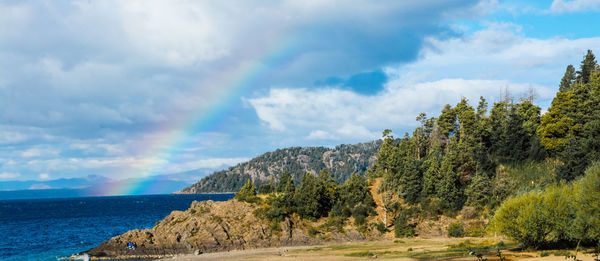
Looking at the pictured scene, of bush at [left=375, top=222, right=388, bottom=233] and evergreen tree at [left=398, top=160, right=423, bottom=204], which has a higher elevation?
evergreen tree at [left=398, top=160, right=423, bottom=204]

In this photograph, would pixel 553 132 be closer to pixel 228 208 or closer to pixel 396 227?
pixel 396 227

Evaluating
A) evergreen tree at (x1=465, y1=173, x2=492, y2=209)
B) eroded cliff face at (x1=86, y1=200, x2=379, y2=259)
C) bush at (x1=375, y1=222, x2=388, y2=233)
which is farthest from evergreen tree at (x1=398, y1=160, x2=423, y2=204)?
eroded cliff face at (x1=86, y1=200, x2=379, y2=259)

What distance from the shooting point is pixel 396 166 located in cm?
10788

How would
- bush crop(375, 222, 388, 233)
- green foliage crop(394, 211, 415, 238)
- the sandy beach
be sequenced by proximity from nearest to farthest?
1. the sandy beach
2. green foliage crop(394, 211, 415, 238)
3. bush crop(375, 222, 388, 233)

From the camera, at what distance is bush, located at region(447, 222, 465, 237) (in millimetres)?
80375

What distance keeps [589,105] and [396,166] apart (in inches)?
1690

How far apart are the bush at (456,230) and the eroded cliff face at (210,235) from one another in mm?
14391

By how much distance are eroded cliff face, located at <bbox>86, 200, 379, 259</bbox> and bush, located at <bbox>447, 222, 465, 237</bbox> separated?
14391 mm

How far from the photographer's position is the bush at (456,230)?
8038 cm

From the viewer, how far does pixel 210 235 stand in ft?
268

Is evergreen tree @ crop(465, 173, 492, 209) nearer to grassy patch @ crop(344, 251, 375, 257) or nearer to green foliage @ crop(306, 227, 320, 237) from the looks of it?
green foliage @ crop(306, 227, 320, 237)

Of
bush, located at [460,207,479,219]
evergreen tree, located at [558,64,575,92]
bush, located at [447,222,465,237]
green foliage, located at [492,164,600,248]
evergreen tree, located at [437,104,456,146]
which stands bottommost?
→ bush, located at [447,222,465,237]

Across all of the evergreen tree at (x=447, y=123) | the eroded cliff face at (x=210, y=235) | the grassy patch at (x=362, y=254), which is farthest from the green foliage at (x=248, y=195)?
the evergreen tree at (x=447, y=123)

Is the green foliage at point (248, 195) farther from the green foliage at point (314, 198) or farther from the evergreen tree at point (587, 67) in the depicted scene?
the evergreen tree at point (587, 67)
